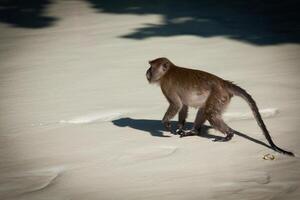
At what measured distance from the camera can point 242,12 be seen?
17.2 m

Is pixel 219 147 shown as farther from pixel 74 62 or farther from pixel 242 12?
pixel 242 12

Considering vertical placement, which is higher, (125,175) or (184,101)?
(184,101)

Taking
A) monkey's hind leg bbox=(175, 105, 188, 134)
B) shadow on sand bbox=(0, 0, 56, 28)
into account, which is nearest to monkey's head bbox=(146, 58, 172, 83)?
monkey's hind leg bbox=(175, 105, 188, 134)

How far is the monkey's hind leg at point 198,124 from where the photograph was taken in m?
8.05

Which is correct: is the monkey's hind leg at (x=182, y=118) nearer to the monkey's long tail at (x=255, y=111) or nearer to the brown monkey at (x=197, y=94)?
the brown monkey at (x=197, y=94)

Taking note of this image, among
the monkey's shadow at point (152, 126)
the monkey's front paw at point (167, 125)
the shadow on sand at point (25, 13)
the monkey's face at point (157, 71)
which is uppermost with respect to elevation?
the monkey's face at point (157, 71)

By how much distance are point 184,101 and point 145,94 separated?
2.62m

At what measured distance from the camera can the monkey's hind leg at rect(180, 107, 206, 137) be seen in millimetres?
8047

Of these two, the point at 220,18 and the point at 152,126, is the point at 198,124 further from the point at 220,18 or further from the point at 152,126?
the point at 220,18

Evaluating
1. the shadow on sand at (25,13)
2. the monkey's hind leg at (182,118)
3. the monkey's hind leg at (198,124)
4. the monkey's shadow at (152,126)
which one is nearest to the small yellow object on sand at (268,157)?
the monkey's shadow at (152,126)

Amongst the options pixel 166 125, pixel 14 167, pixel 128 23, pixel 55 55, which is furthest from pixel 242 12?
pixel 14 167

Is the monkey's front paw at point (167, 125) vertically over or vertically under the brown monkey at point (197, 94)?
under

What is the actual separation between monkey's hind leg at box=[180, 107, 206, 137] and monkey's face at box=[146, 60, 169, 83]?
699 mm

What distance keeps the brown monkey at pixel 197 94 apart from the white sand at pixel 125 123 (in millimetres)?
219
